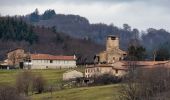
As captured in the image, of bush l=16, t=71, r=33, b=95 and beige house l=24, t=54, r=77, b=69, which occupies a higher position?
beige house l=24, t=54, r=77, b=69

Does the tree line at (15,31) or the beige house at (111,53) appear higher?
the tree line at (15,31)

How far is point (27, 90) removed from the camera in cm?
8038

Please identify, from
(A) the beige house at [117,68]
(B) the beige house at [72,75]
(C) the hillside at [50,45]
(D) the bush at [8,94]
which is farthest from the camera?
(C) the hillside at [50,45]

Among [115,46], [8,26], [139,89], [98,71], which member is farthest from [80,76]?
[8,26]

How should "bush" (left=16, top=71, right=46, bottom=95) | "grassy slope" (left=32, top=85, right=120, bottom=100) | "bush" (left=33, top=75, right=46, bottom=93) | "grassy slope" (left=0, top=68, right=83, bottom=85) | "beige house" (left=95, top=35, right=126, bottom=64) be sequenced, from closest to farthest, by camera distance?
"grassy slope" (left=32, top=85, right=120, bottom=100) < "bush" (left=16, top=71, right=46, bottom=95) < "bush" (left=33, top=75, right=46, bottom=93) < "grassy slope" (left=0, top=68, right=83, bottom=85) < "beige house" (left=95, top=35, right=126, bottom=64)

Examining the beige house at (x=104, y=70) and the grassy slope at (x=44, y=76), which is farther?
the grassy slope at (x=44, y=76)

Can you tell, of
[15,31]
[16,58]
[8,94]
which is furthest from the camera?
[15,31]

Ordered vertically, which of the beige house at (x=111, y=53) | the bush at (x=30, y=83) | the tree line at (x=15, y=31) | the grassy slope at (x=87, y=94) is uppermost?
the tree line at (x=15, y=31)

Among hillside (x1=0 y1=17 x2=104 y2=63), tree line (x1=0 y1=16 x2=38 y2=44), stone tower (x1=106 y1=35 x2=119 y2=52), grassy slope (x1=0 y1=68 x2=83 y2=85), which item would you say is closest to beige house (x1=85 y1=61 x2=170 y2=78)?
grassy slope (x1=0 y1=68 x2=83 y2=85)

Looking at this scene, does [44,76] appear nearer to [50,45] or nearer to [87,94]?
[87,94]

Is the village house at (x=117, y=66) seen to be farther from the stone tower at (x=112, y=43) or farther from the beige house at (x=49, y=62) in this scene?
the beige house at (x=49, y=62)

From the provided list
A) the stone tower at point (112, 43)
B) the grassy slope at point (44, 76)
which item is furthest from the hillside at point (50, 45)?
the grassy slope at point (44, 76)

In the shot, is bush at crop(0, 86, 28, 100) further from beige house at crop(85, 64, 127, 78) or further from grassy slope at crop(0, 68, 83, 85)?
beige house at crop(85, 64, 127, 78)

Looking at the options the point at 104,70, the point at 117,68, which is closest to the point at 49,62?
the point at 104,70
